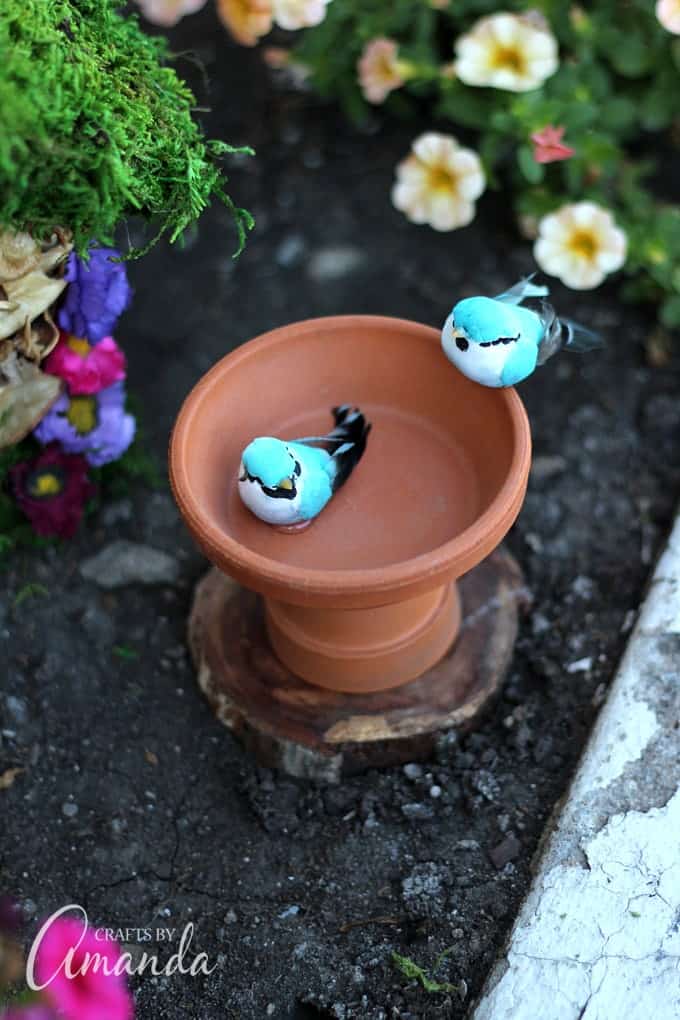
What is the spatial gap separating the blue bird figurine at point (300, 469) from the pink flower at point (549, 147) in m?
0.80

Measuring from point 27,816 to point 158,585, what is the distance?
528 mm

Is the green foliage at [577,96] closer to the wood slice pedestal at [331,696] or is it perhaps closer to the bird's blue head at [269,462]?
the wood slice pedestal at [331,696]

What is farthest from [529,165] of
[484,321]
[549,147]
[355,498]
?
[355,498]

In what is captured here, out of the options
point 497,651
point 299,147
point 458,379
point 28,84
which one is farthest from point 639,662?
point 299,147

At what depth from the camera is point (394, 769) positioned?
1.95 meters

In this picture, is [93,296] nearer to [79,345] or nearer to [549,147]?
[79,345]

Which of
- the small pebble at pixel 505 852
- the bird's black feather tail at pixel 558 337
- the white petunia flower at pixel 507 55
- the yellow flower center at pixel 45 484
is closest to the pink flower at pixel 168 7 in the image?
the white petunia flower at pixel 507 55

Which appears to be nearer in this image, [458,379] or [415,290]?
[458,379]

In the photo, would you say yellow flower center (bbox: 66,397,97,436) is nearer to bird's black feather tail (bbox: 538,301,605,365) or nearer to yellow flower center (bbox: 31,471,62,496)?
yellow flower center (bbox: 31,471,62,496)

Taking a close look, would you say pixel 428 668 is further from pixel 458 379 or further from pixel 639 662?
pixel 458 379

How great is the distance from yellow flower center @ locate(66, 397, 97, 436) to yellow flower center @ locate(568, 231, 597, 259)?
3.56 feet

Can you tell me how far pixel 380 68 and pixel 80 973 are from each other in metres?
2.04

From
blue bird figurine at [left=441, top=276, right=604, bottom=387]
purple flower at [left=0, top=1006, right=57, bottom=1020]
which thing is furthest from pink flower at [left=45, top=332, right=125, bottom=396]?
purple flower at [left=0, top=1006, right=57, bottom=1020]

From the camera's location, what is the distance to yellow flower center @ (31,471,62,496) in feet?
6.77
